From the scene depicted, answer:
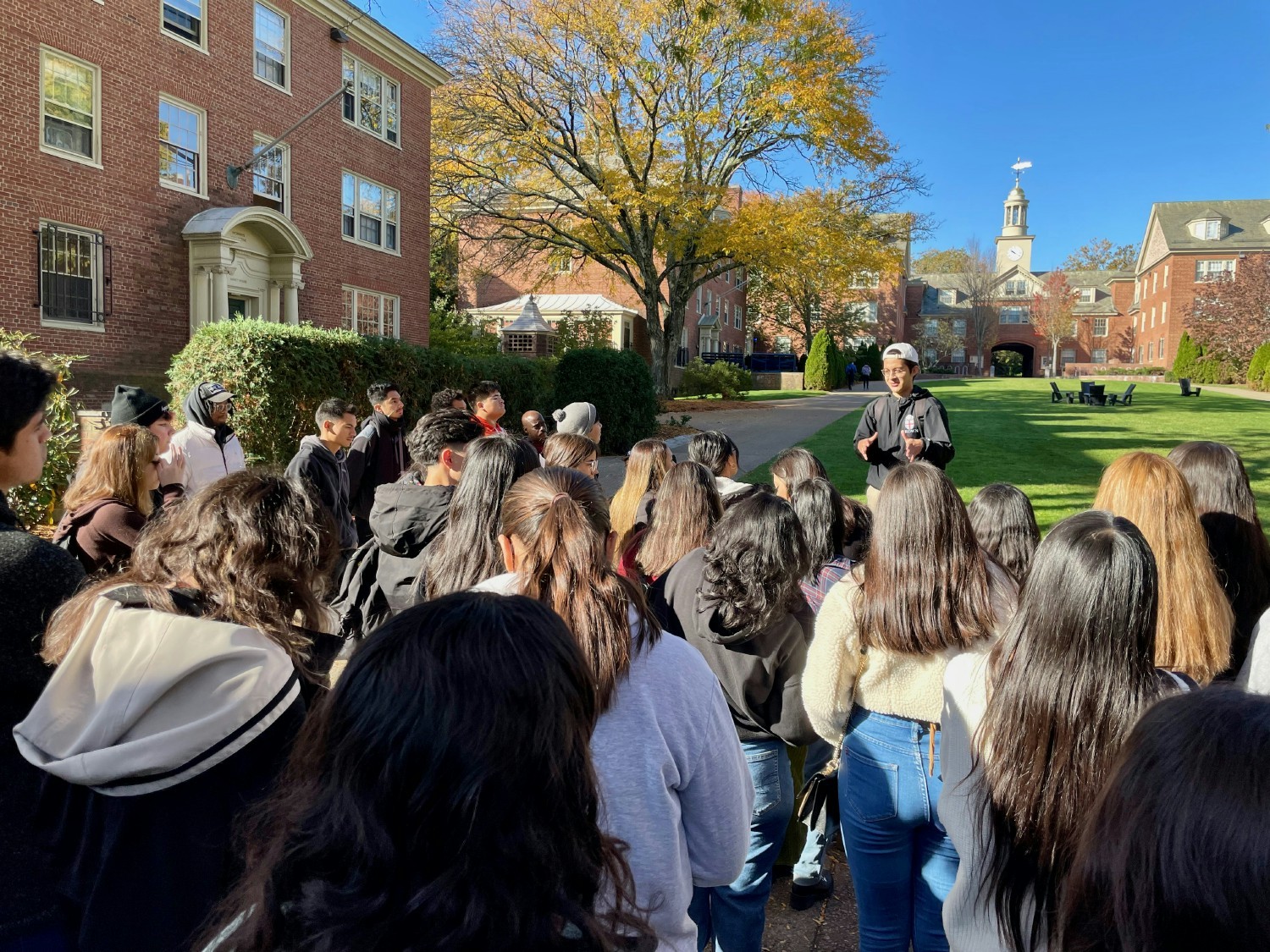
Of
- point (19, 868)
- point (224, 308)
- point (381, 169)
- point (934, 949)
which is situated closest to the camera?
point (19, 868)

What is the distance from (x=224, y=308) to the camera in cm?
1773

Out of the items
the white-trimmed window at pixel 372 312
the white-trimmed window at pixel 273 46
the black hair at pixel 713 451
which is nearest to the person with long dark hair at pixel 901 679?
the black hair at pixel 713 451

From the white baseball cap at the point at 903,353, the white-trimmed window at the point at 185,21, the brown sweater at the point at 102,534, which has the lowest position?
Result: the brown sweater at the point at 102,534

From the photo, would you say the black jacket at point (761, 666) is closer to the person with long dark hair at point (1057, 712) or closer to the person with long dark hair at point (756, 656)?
the person with long dark hair at point (756, 656)

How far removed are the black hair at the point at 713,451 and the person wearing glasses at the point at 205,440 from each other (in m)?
3.54

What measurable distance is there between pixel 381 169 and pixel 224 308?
833 centimetres

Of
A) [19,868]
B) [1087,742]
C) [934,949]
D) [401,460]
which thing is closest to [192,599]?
[19,868]

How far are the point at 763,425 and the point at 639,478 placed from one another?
18.4 metres

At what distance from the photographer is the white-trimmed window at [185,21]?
56.0 feet

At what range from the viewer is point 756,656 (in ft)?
9.53

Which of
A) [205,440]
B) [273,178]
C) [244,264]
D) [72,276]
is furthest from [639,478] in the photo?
[273,178]

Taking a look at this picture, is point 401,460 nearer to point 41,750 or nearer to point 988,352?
point 41,750

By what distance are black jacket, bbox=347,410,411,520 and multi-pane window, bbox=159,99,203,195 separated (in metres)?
13.7

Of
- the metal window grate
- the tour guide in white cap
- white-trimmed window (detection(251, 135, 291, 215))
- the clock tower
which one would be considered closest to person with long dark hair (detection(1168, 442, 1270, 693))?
the tour guide in white cap
